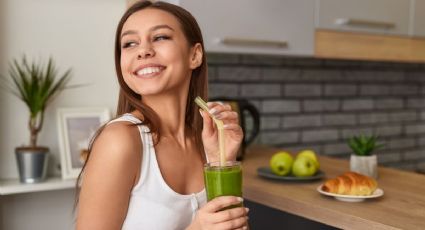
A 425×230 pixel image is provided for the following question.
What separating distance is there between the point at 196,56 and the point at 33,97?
0.80m

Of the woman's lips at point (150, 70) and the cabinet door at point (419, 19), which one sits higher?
the cabinet door at point (419, 19)

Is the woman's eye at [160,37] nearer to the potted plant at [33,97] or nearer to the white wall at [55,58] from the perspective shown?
the potted plant at [33,97]

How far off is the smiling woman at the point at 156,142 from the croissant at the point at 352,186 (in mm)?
399

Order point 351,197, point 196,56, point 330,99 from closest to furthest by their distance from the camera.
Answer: point 196,56 → point 351,197 → point 330,99

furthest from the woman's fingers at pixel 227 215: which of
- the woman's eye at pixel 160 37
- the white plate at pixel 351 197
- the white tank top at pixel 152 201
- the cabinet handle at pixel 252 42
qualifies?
the cabinet handle at pixel 252 42

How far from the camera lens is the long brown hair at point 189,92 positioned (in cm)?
119

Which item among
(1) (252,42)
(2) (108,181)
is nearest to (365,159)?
(1) (252,42)

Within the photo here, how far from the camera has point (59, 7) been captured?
188cm

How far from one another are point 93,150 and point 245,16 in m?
1.13

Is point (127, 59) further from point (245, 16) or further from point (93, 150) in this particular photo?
point (245, 16)

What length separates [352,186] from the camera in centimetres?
147

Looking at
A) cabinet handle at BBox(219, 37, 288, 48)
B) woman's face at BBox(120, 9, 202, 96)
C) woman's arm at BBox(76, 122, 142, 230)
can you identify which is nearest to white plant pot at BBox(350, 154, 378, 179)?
cabinet handle at BBox(219, 37, 288, 48)

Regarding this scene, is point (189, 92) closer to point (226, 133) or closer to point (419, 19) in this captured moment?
point (226, 133)

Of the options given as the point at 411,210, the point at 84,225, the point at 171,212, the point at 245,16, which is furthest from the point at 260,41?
the point at 84,225
